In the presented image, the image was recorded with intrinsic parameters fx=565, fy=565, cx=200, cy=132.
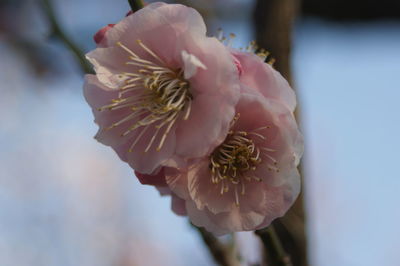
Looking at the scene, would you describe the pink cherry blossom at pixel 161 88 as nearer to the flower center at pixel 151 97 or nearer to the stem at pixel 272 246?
the flower center at pixel 151 97

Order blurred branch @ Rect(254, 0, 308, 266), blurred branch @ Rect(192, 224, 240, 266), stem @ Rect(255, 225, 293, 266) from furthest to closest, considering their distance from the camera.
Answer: blurred branch @ Rect(254, 0, 308, 266), blurred branch @ Rect(192, 224, 240, 266), stem @ Rect(255, 225, 293, 266)

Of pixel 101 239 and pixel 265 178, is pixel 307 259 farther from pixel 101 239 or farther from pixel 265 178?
pixel 101 239

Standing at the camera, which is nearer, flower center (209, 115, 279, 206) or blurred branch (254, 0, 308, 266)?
flower center (209, 115, 279, 206)

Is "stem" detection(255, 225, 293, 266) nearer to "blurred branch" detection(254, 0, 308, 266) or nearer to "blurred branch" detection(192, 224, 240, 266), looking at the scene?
"blurred branch" detection(192, 224, 240, 266)

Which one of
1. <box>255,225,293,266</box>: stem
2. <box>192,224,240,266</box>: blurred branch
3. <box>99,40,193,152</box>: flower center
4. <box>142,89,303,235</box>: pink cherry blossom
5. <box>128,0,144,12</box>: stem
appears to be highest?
<box>128,0,144,12</box>: stem

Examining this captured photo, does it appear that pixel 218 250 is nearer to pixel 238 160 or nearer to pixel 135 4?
pixel 238 160

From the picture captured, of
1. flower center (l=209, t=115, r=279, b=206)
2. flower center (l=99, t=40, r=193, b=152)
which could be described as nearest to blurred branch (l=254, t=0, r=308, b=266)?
flower center (l=209, t=115, r=279, b=206)

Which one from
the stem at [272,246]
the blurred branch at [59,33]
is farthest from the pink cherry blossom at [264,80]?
the blurred branch at [59,33]
